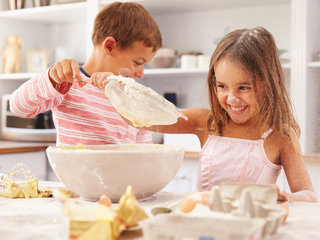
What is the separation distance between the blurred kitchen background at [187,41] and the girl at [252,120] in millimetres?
962

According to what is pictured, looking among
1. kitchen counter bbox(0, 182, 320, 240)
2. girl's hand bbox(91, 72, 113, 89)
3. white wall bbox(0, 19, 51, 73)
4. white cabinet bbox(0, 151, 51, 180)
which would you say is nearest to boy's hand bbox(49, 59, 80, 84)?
girl's hand bbox(91, 72, 113, 89)

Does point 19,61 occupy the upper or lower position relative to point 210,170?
upper

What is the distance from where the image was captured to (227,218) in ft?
1.66

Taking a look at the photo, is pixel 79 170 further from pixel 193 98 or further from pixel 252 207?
pixel 193 98

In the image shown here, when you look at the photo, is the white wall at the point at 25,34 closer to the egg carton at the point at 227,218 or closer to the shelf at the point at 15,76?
A: the shelf at the point at 15,76

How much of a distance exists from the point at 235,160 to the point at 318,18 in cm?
143

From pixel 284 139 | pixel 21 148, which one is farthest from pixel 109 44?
pixel 21 148

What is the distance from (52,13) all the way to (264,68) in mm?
2237

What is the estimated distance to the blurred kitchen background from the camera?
2225 millimetres

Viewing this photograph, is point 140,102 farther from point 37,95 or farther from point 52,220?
point 37,95

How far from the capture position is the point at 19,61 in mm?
3205

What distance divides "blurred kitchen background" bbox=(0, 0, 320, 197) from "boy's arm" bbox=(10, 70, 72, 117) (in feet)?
3.72

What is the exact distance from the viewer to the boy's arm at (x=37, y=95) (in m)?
1.16

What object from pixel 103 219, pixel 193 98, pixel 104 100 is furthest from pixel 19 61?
pixel 103 219
